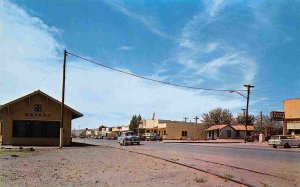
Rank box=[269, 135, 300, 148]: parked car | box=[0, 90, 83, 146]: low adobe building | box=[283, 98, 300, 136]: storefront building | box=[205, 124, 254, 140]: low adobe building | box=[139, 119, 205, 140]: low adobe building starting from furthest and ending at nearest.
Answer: box=[139, 119, 205, 140]: low adobe building
box=[205, 124, 254, 140]: low adobe building
box=[283, 98, 300, 136]: storefront building
box=[269, 135, 300, 148]: parked car
box=[0, 90, 83, 146]: low adobe building

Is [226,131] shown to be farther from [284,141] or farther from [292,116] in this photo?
[284,141]

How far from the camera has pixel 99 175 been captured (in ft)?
47.8

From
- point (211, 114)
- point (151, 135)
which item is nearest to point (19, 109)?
Answer: point (151, 135)

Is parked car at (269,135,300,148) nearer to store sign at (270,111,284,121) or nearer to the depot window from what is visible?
store sign at (270,111,284,121)

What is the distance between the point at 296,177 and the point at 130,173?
5.99 metres

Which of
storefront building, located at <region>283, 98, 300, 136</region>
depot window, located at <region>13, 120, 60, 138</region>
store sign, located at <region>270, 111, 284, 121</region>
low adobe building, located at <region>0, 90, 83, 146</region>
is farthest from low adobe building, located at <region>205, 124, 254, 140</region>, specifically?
depot window, located at <region>13, 120, 60, 138</region>

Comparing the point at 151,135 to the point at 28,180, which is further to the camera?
the point at 151,135

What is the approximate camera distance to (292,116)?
56281 millimetres

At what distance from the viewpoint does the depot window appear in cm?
4097

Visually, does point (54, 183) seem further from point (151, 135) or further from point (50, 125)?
point (151, 135)

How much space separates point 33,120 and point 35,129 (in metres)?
0.92

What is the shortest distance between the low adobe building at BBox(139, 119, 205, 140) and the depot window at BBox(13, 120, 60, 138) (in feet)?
175

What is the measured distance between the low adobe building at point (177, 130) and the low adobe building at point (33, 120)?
53385mm

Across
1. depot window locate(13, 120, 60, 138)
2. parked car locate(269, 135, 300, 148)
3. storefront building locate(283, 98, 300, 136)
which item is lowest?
parked car locate(269, 135, 300, 148)
